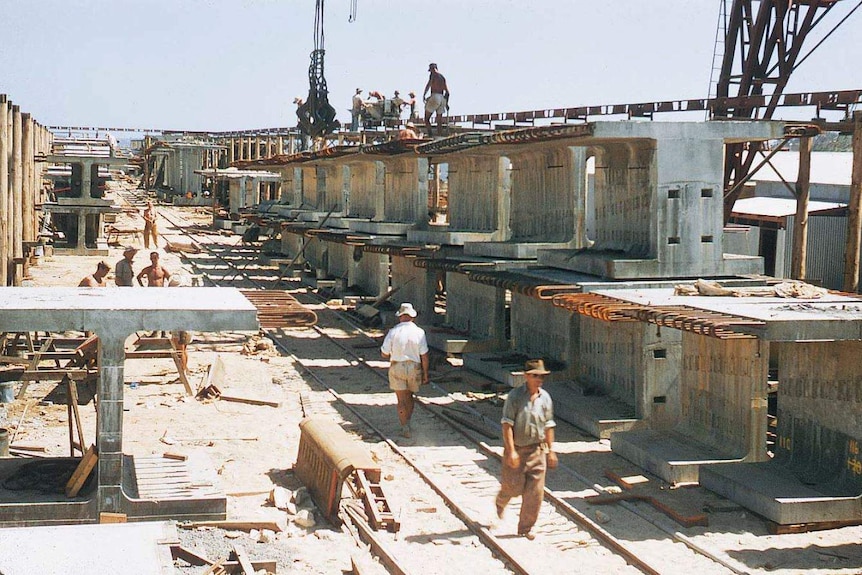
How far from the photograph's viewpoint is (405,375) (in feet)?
48.2

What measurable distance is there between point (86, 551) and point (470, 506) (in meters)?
5.27

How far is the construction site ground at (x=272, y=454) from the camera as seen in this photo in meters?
10.4

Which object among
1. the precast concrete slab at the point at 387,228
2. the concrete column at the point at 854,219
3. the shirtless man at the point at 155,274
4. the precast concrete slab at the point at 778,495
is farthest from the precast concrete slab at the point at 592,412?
the precast concrete slab at the point at 387,228

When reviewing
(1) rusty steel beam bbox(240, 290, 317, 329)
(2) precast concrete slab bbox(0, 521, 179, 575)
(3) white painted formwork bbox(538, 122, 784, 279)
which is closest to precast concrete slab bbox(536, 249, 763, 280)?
(3) white painted formwork bbox(538, 122, 784, 279)

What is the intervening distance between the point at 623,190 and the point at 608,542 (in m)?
7.98

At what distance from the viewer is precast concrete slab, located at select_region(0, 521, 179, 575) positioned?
23.7 ft

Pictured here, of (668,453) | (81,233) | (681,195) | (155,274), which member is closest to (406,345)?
(668,453)

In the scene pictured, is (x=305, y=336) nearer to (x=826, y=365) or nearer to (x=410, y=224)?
(x=410, y=224)

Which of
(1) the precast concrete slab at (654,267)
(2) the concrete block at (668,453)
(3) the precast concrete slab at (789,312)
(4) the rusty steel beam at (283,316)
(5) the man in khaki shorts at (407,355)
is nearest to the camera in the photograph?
(3) the precast concrete slab at (789,312)

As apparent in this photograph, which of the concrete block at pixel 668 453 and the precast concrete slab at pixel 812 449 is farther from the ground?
the precast concrete slab at pixel 812 449

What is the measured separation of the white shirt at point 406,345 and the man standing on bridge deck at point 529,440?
3.86 m

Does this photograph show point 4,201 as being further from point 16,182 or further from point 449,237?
point 449,237

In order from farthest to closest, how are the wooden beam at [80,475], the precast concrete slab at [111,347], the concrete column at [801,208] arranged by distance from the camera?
the concrete column at [801,208], the wooden beam at [80,475], the precast concrete slab at [111,347]

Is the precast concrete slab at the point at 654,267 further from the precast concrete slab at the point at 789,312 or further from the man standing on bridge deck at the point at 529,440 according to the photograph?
the man standing on bridge deck at the point at 529,440
